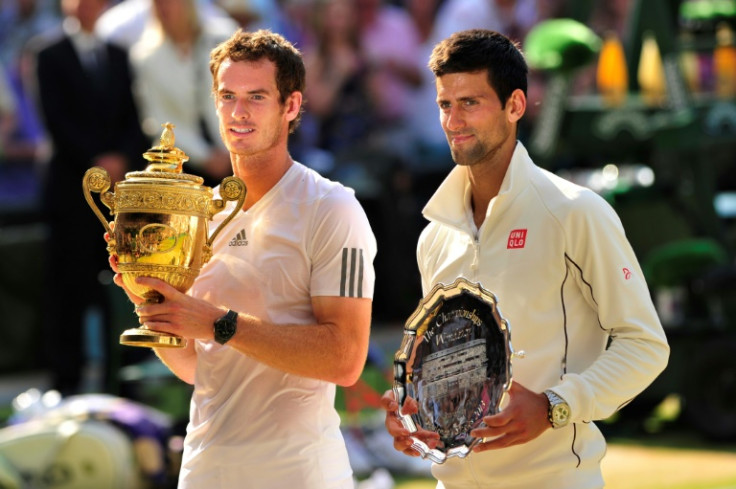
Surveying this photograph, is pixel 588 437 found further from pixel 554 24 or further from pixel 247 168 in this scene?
pixel 554 24

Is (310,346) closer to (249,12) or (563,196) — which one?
(563,196)

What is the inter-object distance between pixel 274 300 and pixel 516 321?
2.02 feet

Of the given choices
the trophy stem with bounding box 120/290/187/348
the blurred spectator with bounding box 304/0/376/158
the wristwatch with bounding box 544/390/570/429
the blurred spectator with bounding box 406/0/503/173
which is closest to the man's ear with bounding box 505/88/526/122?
the wristwatch with bounding box 544/390/570/429

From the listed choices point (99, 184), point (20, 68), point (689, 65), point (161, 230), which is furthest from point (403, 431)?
point (689, 65)

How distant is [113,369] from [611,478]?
2.89m

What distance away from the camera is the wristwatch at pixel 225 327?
10.8 ft

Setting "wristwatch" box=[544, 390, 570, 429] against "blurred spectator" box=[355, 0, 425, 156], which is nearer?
"wristwatch" box=[544, 390, 570, 429]

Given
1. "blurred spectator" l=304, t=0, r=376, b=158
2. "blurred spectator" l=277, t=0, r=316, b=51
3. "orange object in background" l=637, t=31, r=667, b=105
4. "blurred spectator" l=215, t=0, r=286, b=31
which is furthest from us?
"blurred spectator" l=277, t=0, r=316, b=51

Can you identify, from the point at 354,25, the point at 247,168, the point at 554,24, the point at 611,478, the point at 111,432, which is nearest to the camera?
the point at 247,168

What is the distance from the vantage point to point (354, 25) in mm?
10227

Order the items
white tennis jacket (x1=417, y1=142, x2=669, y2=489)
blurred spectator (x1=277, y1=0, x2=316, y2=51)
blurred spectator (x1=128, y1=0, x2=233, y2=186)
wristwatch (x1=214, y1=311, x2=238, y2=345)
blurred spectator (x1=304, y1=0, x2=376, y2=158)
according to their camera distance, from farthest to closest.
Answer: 1. blurred spectator (x1=277, y1=0, x2=316, y2=51)
2. blurred spectator (x1=304, y1=0, x2=376, y2=158)
3. blurred spectator (x1=128, y1=0, x2=233, y2=186)
4. wristwatch (x1=214, y1=311, x2=238, y2=345)
5. white tennis jacket (x1=417, y1=142, x2=669, y2=489)

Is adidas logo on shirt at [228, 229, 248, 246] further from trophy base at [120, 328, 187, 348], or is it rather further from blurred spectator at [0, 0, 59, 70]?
blurred spectator at [0, 0, 59, 70]

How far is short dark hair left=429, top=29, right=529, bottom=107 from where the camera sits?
3.28 m

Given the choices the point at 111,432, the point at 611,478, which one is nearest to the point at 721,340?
the point at 611,478
